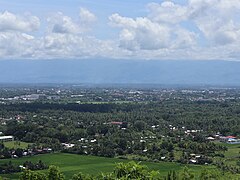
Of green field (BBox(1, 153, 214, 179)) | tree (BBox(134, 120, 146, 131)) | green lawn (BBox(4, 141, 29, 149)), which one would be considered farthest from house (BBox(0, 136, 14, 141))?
tree (BBox(134, 120, 146, 131))

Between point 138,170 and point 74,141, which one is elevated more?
point 138,170

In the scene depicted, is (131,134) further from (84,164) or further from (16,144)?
(84,164)

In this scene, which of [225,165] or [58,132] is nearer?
[225,165]

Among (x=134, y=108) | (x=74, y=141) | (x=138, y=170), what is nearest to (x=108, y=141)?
(x=74, y=141)

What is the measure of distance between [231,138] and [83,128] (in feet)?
88.6

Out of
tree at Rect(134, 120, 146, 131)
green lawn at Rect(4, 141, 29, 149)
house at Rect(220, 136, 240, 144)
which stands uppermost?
tree at Rect(134, 120, 146, 131)

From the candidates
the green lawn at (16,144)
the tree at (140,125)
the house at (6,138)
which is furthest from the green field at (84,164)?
the tree at (140,125)

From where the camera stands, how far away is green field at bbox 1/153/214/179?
50.3 m

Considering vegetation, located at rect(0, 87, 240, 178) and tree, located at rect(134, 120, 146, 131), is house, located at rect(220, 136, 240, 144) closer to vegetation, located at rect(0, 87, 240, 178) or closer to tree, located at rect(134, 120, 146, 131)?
vegetation, located at rect(0, 87, 240, 178)

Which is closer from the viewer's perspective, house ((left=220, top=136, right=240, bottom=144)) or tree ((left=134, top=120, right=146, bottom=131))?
house ((left=220, top=136, right=240, bottom=144))

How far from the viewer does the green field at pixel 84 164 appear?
1981 inches

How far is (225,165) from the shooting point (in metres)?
52.2

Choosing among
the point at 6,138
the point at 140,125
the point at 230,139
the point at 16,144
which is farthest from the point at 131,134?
the point at 6,138

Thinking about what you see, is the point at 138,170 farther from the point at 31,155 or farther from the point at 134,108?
the point at 134,108
